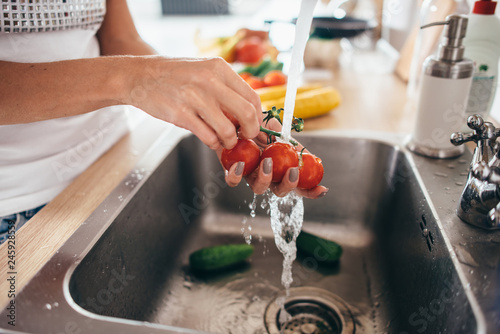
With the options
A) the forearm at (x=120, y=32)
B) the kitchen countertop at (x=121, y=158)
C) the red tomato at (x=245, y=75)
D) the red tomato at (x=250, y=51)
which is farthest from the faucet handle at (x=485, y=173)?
the red tomato at (x=250, y=51)

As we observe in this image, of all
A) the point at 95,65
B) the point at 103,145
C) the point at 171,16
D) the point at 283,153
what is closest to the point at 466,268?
the point at 283,153

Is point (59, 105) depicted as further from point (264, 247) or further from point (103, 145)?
point (264, 247)

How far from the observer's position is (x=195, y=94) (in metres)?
0.53

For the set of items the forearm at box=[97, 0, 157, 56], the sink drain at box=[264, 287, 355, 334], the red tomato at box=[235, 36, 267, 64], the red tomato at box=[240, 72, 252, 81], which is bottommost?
the sink drain at box=[264, 287, 355, 334]

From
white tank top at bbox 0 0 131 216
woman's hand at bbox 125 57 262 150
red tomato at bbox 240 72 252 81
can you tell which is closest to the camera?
woman's hand at bbox 125 57 262 150

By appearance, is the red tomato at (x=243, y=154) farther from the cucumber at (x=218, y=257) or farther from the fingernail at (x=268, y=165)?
the cucumber at (x=218, y=257)

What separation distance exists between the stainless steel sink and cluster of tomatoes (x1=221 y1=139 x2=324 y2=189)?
9.4 inches

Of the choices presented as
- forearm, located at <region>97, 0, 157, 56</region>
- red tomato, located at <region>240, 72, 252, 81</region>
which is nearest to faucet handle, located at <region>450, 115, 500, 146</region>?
forearm, located at <region>97, 0, 157, 56</region>

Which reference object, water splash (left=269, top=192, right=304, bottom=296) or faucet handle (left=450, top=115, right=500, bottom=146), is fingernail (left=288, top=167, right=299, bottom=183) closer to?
water splash (left=269, top=192, right=304, bottom=296)

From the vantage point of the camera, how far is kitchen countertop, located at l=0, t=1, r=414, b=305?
63 cm

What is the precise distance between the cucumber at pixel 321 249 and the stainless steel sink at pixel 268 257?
20 mm

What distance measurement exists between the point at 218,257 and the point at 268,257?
14 cm

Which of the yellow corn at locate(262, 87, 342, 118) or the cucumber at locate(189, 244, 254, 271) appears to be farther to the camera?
the yellow corn at locate(262, 87, 342, 118)

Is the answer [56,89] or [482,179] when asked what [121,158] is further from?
[482,179]
